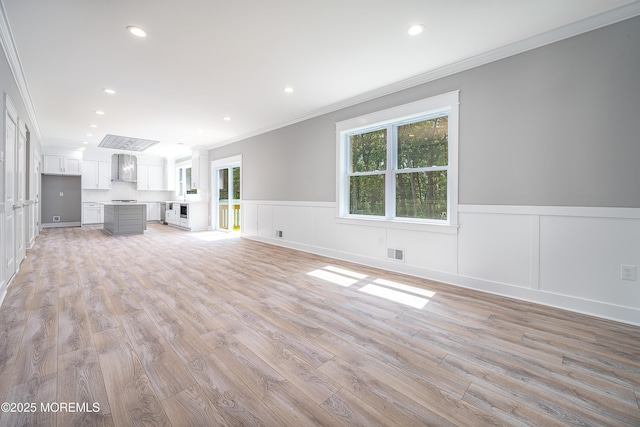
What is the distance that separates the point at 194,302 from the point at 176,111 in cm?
383

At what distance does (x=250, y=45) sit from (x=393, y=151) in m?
2.25

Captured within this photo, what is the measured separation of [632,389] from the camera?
151 cm

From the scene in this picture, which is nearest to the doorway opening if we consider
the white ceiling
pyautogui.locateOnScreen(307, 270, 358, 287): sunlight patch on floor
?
the white ceiling

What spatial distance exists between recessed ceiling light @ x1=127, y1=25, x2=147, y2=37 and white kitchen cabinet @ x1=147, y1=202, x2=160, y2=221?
372 inches

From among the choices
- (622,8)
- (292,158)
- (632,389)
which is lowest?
(632,389)

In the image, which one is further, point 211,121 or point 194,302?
point 211,121

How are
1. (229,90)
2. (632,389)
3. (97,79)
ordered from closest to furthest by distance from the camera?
(632,389) → (97,79) → (229,90)

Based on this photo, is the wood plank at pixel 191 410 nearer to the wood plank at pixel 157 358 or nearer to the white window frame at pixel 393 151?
the wood plank at pixel 157 358

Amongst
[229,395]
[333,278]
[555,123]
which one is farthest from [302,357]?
[555,123]

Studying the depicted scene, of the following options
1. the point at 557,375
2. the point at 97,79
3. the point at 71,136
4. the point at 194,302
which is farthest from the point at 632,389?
the point at 71,136

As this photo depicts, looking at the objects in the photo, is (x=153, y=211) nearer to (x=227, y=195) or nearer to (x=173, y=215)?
(x=173, y=215)

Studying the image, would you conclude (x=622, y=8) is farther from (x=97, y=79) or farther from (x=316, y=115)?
(x=97, y=79)

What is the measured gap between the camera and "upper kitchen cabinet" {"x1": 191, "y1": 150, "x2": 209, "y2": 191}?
841cm

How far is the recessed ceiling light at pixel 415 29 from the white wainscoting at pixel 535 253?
189cm
